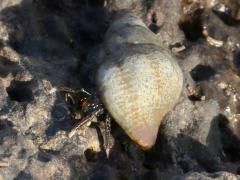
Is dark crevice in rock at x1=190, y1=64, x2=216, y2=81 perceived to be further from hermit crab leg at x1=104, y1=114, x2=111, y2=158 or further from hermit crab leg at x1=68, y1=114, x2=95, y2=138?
hermit crab leg at x1=68, y1=114, x2=95, y2=138

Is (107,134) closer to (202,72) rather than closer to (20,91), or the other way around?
(20,91)

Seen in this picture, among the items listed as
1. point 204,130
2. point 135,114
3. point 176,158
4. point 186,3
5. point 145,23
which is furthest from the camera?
point 186,3

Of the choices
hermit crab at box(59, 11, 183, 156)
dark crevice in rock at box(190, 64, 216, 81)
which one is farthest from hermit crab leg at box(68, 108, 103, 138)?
dark crevice in rock at box(190, 64, 216, 81)

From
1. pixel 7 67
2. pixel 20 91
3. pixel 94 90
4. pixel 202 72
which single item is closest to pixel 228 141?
pixel 202 72

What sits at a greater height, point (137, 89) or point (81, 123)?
point (137, 89)

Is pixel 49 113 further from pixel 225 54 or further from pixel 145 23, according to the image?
pixel 225 54

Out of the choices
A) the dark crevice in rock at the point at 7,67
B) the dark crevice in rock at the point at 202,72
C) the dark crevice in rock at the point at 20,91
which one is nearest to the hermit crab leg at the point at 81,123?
the dark crevice in rock at the point at 20,91

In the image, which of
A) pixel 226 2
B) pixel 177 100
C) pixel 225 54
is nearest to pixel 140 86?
pixel 177 100

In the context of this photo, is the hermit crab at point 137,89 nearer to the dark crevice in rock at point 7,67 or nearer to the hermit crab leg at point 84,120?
the hermit crab leg at point 84,120
